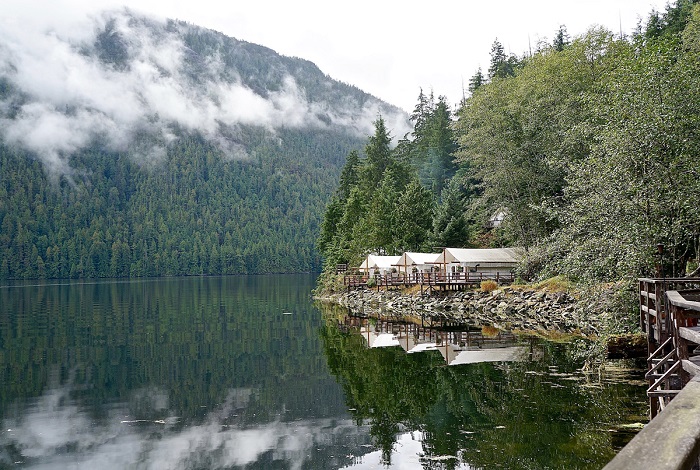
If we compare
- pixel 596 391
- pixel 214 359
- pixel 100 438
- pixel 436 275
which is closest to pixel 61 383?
pixel 214 359

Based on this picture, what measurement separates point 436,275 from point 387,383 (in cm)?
3185

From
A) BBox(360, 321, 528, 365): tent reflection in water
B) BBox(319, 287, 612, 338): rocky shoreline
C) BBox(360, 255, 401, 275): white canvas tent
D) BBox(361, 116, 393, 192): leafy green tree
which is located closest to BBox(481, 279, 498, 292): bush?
BBox(319, 287, 612, 338): rocky shoreline

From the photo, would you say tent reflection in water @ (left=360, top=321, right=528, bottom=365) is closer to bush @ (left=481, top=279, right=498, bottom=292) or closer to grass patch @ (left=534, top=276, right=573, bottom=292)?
grass patch @ (left=534, top=276, right=573, bottom=292)

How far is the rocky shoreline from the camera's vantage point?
34.0 m

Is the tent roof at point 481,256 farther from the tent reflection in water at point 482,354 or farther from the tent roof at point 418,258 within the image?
the tent reflection in water at point 482,354

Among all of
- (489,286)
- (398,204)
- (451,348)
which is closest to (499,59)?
(398,204)

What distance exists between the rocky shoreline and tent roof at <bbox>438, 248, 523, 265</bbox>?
321 centimetres

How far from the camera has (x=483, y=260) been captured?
5350cm

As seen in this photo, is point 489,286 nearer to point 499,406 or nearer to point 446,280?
point 446,280

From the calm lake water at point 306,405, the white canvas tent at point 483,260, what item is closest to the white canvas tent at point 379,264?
the white canvas tent at point 483,260

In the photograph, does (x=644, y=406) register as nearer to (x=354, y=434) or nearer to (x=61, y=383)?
(x=354, y=434)

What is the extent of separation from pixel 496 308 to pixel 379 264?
20.7 meters

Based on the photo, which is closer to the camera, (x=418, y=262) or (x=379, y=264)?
(x=418, y=262)

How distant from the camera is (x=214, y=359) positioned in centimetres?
2862
